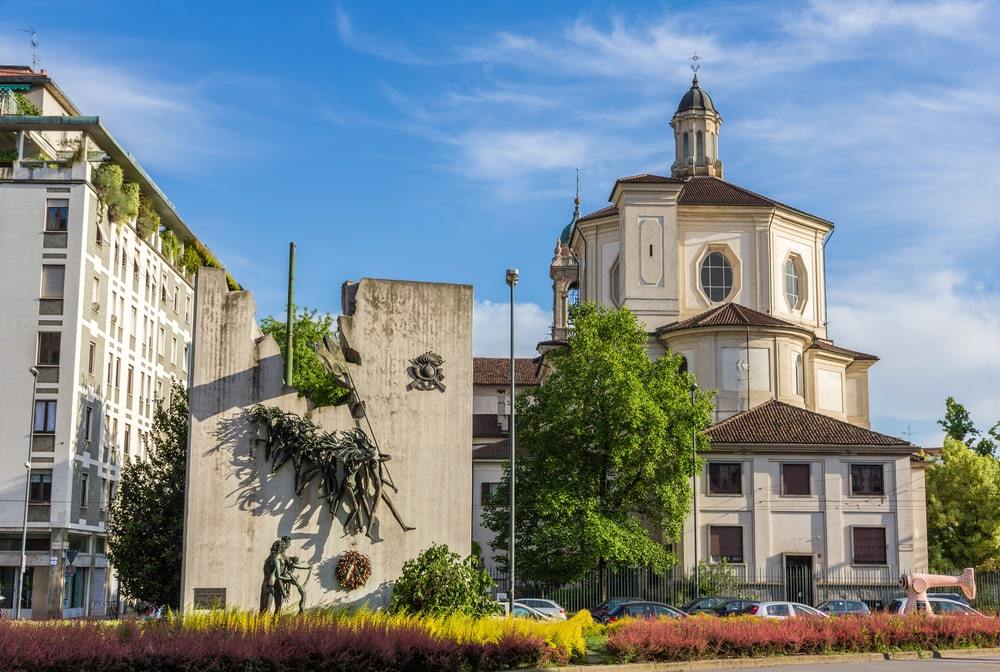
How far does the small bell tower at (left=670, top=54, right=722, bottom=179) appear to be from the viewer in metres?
A: 74.5

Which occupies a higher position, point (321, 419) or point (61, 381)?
point (61, 381)

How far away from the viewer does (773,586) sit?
167 feet

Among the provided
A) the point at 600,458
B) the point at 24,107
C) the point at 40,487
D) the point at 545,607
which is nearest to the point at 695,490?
the point at 600,458

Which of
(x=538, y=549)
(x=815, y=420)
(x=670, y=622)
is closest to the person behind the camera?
(x=670, y=622)

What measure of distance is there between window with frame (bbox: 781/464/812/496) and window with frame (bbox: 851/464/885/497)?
6.67ft

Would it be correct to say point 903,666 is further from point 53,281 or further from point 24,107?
point 24,107

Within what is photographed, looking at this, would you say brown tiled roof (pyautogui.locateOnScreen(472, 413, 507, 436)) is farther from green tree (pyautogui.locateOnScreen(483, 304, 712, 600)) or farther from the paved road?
the paved road

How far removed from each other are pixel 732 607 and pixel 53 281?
3182 cm

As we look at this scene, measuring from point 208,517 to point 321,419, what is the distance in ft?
8.86

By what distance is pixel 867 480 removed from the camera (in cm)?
5231

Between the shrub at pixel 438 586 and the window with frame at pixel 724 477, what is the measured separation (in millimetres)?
30809

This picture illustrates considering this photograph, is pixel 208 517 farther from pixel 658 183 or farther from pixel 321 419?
pixel 658 183

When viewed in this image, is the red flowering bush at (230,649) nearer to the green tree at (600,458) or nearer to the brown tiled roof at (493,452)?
the green tree at (600,458)

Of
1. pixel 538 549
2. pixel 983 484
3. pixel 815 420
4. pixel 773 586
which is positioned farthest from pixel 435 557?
pixel 983 484
